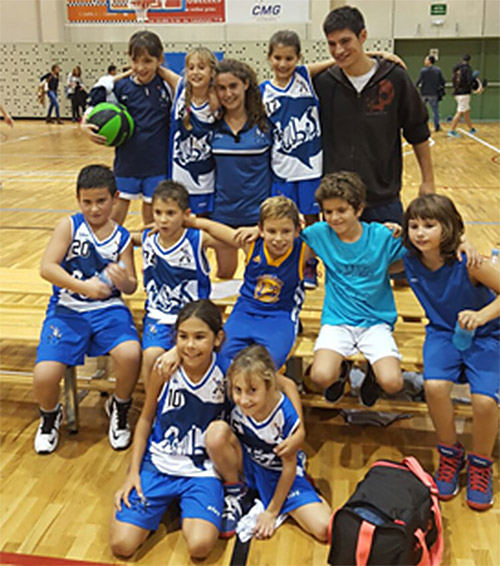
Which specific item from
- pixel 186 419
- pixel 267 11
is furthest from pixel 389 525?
pixel 267 11

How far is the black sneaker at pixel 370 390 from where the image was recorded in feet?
9.81

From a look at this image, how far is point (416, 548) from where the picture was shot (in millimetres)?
2301

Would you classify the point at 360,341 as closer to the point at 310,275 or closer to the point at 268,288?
the point at 268,288

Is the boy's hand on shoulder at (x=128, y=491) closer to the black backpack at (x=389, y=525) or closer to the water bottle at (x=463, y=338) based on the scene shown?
the black backpack at (x=389, y=525)

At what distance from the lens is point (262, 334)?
3021mm

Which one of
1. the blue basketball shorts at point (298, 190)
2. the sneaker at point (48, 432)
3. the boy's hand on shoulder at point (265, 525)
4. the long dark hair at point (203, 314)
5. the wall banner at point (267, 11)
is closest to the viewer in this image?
the boy's hand on shoulder at point (265, 525)

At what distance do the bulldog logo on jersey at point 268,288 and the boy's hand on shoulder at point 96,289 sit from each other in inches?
29.0

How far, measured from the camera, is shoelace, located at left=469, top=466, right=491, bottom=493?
Result: 273 cm

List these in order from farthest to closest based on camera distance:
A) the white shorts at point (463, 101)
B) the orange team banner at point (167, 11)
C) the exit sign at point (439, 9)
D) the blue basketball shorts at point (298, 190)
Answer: the exit sign at point (439, 9) < the orange team banner at point (167, 11) < the white shorts at point (463, 101) < the blue basketball shorts at point (298, 190)

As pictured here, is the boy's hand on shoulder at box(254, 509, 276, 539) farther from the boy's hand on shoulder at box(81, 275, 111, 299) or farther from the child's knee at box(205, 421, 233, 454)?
the boy's hand on shoulder at box(81, 275, 111, 299)

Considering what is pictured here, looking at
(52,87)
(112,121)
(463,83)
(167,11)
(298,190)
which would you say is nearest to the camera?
(298,190)

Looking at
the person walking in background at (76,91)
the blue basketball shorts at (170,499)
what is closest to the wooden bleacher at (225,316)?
the blue basketball shorts at (170,499)

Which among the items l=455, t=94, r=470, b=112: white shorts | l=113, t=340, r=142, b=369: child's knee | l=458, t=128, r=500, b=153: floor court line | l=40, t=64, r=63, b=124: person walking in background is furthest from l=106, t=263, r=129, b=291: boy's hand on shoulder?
l=40, t=64, r=63, b=124: person walking in background

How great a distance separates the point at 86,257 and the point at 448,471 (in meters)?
1.91
